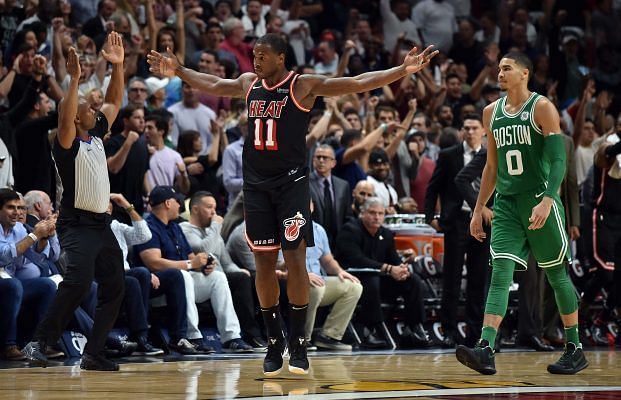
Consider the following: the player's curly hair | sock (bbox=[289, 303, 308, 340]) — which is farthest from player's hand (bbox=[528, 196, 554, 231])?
the player's curly hair

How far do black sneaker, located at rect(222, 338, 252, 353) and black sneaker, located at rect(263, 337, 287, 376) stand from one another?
2704mm

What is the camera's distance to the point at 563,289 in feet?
26.2

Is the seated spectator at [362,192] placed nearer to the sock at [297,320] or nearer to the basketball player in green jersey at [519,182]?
the basketball player in green jersey at [519,182]

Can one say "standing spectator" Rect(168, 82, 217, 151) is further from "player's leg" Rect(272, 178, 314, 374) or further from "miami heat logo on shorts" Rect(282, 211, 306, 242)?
"miami heat logo on shorts" Rect(282, 211, 306, 242)

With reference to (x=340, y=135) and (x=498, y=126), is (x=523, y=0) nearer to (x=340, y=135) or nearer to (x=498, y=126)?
(x=340, y=135)

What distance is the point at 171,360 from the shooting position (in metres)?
9.45

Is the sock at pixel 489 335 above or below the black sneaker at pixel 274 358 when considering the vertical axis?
above

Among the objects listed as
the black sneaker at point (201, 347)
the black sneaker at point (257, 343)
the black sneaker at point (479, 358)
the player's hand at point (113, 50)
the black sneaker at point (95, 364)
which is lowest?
the black sneaker at point (257, 343)

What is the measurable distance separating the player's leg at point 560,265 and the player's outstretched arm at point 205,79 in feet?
6.48

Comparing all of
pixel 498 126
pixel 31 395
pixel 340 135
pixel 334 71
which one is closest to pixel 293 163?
pixel 498 126

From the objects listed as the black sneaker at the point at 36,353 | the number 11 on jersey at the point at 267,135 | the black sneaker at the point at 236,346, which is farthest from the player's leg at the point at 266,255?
the black sneaker at the point at 236,346

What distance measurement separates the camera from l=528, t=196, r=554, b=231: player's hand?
743 centimetres

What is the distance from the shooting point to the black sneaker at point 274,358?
767 cm

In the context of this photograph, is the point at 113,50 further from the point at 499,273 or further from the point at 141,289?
the point at 499,273
